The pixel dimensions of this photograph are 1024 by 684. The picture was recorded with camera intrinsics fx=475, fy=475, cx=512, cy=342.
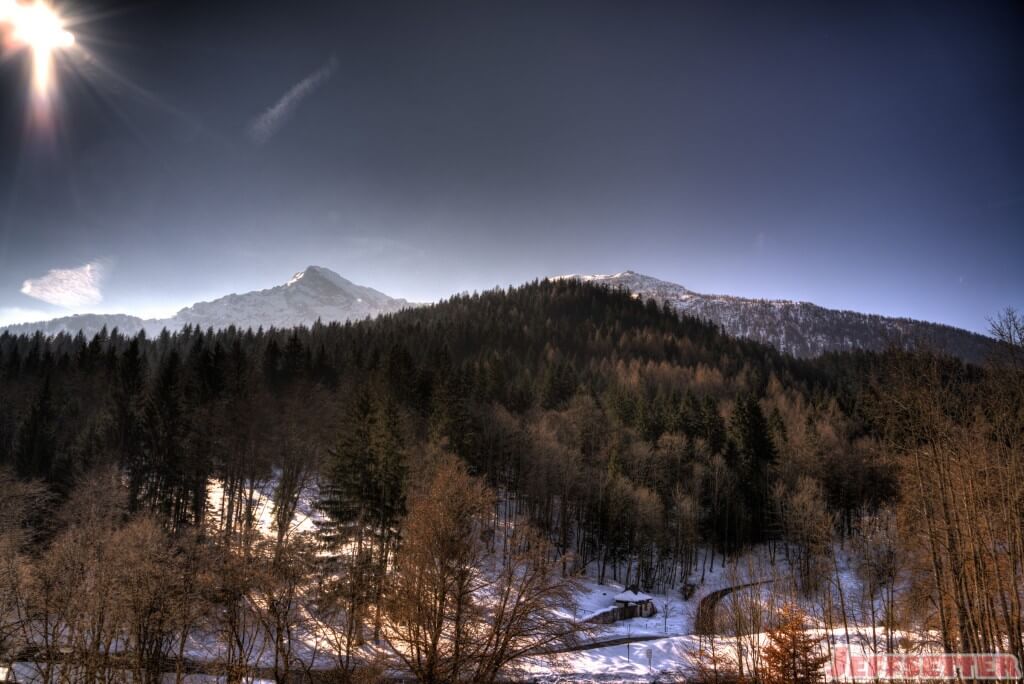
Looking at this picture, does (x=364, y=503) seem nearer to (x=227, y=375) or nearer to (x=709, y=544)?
(x=227, y=375)

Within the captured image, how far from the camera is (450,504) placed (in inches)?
1088

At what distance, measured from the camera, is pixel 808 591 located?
5109cm

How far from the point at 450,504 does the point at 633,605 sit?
3169cm

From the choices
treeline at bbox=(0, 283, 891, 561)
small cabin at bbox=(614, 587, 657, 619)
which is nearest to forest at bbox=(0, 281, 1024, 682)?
treeline at bbox=(0, 283, 891, 561)

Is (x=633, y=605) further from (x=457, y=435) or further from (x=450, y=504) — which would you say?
(x=450, y=504)

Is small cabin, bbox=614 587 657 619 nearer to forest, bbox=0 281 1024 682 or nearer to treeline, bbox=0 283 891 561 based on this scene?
forest, bbox=0 281 1024 682

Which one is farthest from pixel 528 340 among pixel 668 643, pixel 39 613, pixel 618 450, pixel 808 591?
pixel 39 613

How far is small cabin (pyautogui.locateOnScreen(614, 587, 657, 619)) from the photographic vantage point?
4772cm

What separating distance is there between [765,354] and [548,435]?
133047 mm

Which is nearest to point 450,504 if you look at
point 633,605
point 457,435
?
point 457,435

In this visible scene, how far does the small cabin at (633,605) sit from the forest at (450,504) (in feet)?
21.1

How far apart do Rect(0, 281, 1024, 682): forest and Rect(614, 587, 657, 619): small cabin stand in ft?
21.1

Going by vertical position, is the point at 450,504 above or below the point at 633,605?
above

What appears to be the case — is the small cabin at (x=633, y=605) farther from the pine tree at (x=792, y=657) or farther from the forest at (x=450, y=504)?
the pine tree at (x=792, y=657)
